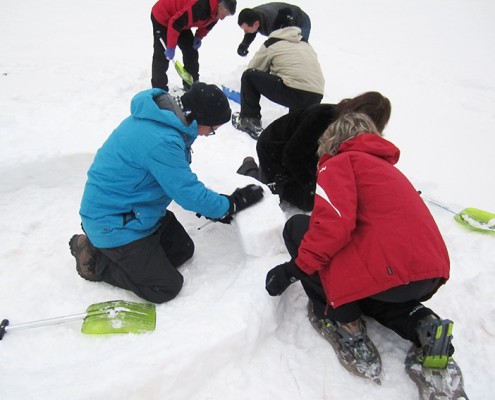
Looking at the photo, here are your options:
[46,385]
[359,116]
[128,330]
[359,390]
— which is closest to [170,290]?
[128,330]

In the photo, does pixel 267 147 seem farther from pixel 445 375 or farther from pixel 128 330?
pixel 445 375

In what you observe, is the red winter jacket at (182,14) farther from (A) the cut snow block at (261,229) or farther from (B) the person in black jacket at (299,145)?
(A) the cut snow block at (261,229)

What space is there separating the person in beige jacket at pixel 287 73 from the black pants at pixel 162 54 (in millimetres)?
1188

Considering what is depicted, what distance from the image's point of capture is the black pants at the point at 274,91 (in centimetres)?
366

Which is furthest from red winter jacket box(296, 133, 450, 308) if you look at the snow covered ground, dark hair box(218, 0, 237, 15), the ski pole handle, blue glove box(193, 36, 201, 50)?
blue glove box(193, 36, 201, 50)

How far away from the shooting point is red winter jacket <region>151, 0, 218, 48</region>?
3.98 meters

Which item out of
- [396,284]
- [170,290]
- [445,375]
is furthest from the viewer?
[170,290]

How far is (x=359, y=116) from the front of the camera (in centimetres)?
181

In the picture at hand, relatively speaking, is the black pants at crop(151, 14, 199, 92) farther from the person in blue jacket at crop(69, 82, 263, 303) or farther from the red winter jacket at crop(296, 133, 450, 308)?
the red winter jacket at crop(296, 133, 450, 308)

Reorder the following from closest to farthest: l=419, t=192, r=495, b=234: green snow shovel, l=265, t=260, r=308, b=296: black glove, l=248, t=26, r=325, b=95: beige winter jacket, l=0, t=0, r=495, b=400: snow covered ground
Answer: l=0, t=0, r=495, b=400: snow covered ground, l=265, t=260, r=308, b=296: black glove, l=419, t=192, r=495, b=234: green snow shovel, l=248, t=26, r=325, b=95: beige winter jacket

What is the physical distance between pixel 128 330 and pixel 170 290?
0.35 metres

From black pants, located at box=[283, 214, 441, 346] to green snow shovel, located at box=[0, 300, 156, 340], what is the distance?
36.6 inches

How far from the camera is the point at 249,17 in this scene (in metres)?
4.22

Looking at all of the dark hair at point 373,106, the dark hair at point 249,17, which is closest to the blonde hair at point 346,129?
the dark hair at point 373,106
